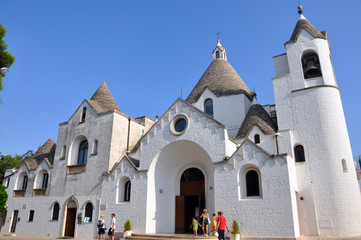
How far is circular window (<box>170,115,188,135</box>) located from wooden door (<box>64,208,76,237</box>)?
1018 cm

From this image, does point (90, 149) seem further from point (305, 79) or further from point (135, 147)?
point (305, 79)

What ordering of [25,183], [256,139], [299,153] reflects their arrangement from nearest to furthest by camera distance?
[299,153] → [256,139] → [25,183]

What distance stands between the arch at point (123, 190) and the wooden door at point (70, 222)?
14.6ft

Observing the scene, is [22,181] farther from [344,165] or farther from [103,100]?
[344,165]

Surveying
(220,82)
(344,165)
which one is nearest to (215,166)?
(344,165)

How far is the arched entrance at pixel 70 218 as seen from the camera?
20641mm

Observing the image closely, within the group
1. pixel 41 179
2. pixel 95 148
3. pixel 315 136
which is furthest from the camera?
pixel 41 179

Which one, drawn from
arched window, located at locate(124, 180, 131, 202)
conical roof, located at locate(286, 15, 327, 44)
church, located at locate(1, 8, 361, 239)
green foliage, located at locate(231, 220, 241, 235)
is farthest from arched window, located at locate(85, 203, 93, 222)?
conical roof, located at locate(286, 15, 327, 44)

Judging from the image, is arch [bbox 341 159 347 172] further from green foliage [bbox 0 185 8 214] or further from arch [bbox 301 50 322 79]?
green foliage [bbox 0 185 8 214]

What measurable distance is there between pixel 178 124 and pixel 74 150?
1018cm

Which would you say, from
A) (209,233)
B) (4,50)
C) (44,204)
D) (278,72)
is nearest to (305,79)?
(278,72)

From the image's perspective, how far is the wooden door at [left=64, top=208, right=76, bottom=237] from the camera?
2062 cm

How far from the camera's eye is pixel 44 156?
26172mm

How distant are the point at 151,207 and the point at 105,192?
12.7ft
